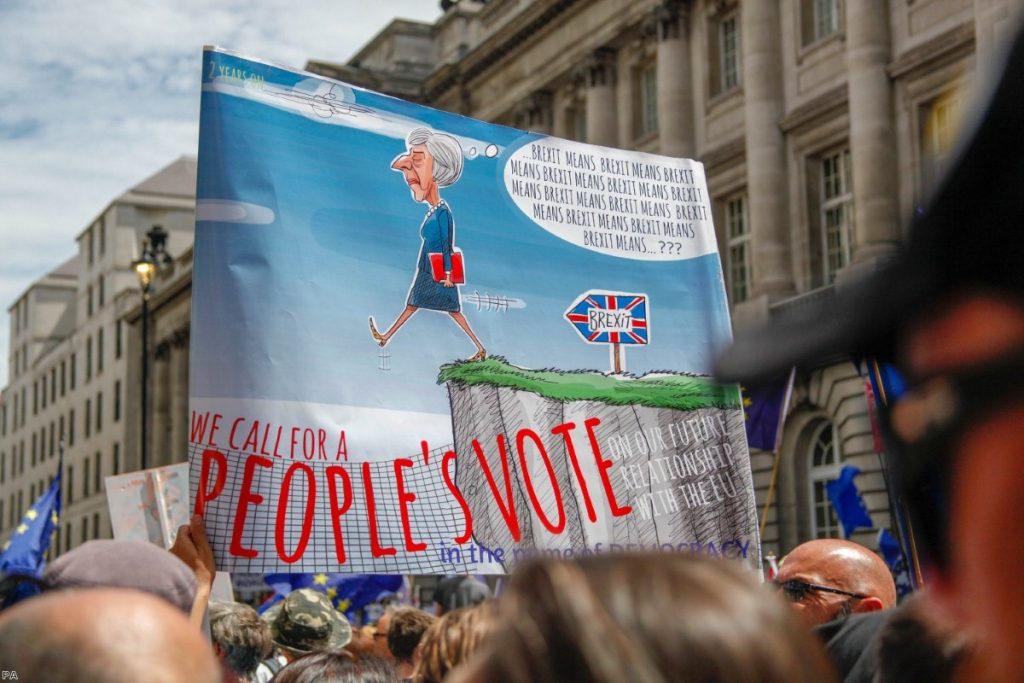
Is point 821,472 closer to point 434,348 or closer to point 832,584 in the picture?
point 434,348

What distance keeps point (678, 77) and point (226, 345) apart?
25.7 meters

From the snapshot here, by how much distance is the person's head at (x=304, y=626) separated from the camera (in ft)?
22.5

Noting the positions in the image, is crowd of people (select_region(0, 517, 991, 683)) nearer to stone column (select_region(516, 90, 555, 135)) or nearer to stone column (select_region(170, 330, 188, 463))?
stone column (select_region(516, 90, 555, 135))

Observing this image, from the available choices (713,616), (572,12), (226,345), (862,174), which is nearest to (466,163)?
(226,345)

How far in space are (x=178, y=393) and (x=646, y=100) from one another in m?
32.6

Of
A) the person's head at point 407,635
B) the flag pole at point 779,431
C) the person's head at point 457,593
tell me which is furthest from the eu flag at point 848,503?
the person's head at point 407,635

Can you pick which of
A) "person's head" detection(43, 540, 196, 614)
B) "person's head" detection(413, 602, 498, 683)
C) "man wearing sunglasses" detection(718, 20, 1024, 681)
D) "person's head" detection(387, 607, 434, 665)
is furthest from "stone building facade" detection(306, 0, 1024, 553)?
"man wearing sunglasses" detection(718, 20, 1024, 681)

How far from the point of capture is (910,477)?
1.19 metres

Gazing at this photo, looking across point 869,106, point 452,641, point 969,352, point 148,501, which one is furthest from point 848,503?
point 969,352

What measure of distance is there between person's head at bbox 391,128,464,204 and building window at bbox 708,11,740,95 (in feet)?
78.6

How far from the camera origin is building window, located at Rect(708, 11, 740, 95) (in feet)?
94.0

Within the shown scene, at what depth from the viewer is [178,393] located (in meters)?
58.4

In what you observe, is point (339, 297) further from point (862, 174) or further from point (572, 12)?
point (572, 12)

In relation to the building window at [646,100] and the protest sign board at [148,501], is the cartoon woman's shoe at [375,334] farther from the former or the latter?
the building window at [646,100]
